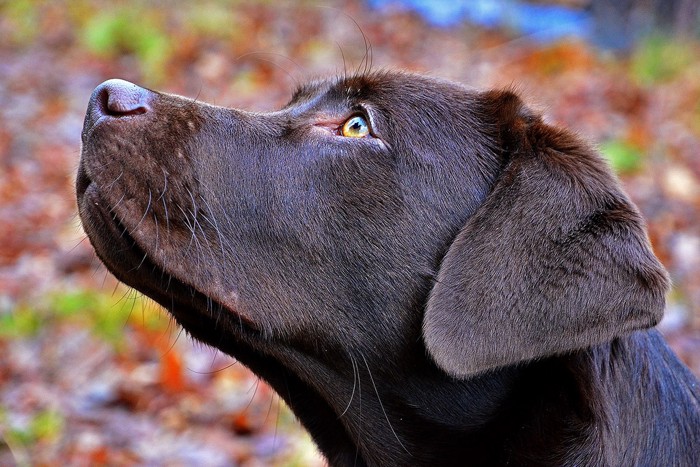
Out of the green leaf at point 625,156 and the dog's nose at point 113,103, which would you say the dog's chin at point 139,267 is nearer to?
the dog's nose at point 113,103

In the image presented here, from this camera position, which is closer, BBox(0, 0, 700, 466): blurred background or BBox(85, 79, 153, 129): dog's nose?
BBox(85, 79, 153, 129): dog's nose

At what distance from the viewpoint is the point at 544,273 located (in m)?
2.86

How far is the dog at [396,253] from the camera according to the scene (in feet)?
9.64

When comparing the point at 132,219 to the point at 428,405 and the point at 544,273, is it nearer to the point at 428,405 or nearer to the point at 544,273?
the point at 428,405

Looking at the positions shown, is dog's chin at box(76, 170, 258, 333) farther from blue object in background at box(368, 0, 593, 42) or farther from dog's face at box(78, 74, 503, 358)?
blue object in background at box(368, 0, 593, 42)

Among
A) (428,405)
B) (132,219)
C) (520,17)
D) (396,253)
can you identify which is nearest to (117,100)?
(132,219)

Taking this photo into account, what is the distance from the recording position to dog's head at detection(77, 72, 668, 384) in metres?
2.89

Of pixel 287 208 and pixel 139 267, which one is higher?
pixel 287 208

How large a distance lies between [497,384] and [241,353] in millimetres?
937

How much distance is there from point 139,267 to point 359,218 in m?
0.78

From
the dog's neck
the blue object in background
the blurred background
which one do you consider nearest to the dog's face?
the dog's neck

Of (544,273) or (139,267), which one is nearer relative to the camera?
(544,273)

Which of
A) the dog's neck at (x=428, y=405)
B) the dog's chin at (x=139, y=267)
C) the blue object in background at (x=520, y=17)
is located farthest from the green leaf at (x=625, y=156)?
the dog's chin at (x=139, y=267)

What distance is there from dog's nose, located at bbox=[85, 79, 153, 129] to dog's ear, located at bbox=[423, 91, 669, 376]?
1.20 meters
